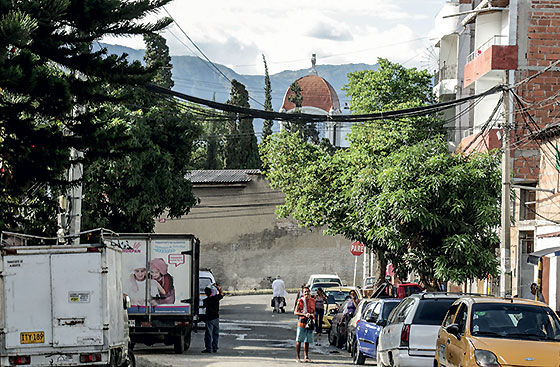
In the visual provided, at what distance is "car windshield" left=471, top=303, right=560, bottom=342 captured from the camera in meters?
14.1

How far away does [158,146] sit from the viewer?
2870 centimetres

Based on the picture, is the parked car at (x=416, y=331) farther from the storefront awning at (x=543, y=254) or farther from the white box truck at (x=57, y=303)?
the storefront awning at (x=543, y=254)

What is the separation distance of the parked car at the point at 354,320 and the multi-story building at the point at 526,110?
5.18 m

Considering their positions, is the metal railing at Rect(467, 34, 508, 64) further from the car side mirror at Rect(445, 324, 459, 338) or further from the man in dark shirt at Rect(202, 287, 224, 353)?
the car side mirror at Rect(445, 324, 459, 338)

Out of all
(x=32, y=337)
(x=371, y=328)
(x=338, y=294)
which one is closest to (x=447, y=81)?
(x=338, y=294)

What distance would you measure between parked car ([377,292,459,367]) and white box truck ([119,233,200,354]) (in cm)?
743

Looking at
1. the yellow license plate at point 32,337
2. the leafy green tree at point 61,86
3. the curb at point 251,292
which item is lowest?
the curb at point 251,292

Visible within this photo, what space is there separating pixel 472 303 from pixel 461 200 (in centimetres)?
1272

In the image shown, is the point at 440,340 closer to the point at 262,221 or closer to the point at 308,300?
the point at 308,300

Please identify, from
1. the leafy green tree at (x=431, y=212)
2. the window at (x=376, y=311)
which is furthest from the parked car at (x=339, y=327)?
the window at (x=376, y=311)

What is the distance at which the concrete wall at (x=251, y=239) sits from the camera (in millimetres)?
60250

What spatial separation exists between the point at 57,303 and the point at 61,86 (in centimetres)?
484

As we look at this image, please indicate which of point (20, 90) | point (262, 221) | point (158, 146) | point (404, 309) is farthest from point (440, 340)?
point (262, 221)

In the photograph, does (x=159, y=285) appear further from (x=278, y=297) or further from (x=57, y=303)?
(x=278, y=297)
